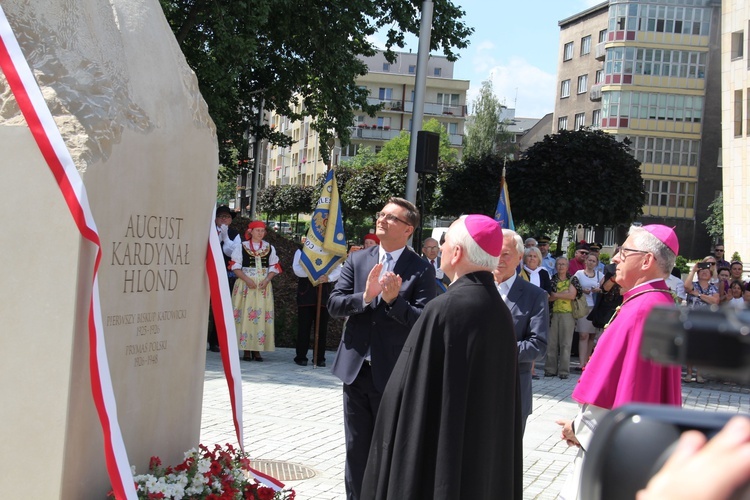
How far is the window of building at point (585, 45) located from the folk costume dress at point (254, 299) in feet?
218

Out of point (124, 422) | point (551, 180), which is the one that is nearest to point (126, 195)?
point (124, 422)

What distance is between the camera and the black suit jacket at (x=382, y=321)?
5.45m

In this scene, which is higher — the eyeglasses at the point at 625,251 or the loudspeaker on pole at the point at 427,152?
the loudspeaker on pole at the point at 427,152

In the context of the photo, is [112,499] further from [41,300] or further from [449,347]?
[449,347]

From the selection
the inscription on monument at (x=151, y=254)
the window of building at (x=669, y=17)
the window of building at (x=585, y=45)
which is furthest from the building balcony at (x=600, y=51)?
the inscription on monument at (x=151, y=254)

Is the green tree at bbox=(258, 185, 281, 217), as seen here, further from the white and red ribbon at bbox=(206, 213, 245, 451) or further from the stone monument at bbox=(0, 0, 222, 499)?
the stone monument at bbox=(0, 0, 222, 499)

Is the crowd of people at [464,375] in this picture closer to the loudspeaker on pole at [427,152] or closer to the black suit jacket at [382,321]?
the black suit jacket at [382,321]

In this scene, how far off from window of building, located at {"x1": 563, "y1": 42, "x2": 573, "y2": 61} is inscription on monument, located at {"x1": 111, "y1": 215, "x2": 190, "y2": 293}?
76.7 metres

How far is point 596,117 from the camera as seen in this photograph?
7206 centimetres

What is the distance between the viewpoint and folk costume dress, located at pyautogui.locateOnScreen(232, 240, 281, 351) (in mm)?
13078

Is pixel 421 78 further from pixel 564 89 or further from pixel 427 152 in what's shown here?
pixel 564 89

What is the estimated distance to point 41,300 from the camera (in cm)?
374

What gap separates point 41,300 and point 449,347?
178 cm

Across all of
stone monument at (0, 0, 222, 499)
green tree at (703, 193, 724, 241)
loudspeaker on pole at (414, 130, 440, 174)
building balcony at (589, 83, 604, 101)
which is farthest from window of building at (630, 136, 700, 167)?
stone monument at (0, 0, 222, 499)
